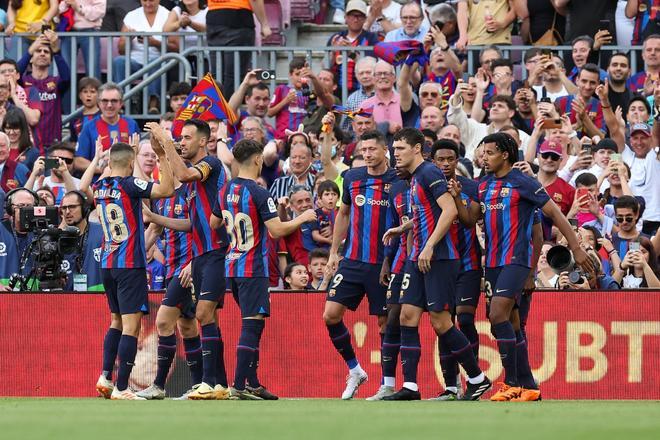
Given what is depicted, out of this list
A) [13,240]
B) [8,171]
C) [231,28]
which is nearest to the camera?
[13,240]

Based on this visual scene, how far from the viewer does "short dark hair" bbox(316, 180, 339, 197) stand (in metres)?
17.1

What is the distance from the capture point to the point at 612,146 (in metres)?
18.2

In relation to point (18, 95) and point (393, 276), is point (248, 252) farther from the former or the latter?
point (18, 95)

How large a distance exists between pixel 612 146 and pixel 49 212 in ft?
22.2

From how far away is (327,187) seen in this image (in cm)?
1709

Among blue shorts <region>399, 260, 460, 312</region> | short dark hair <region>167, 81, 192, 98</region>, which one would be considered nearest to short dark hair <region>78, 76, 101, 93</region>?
short dark hair <region>167, 81, 192, 98</region>

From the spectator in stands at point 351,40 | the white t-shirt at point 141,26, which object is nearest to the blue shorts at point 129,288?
the spectator in stands at point 351,40

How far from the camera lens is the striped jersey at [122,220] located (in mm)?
13992

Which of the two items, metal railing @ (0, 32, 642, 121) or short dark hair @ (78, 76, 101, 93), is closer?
short dark hair @ (78, 76, 101, 93)

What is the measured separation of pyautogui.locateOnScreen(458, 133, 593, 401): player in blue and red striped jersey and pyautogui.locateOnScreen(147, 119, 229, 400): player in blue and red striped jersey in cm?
232

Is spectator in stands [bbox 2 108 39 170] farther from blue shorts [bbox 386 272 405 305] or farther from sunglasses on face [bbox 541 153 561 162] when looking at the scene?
blue shorts [bbox 386 272 405 305]

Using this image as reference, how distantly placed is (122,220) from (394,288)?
8.50 ft

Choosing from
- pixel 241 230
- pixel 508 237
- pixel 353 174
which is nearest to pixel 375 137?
pixel 353 174

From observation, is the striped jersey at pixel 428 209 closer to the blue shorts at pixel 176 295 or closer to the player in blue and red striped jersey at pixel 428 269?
the player in blue and red striped jersey at pixel 428 269
